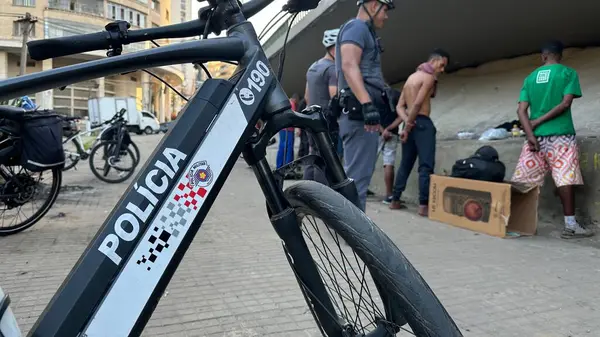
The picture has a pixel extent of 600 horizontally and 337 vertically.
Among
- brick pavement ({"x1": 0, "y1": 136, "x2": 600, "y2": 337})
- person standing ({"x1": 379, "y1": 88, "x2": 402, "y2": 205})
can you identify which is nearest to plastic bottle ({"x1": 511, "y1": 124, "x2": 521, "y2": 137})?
person standing ({"x1": 379, "y1": 88, "x2": 402, "y2": 205})

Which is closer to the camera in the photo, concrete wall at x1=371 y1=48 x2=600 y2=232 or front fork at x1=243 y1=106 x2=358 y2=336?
front fork at x1=243 y1=106 x2=358 y2=336

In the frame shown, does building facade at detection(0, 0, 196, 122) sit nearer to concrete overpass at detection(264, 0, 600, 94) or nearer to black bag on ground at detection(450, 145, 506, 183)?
concrete overpass at detection(264, 0, 600, 94)

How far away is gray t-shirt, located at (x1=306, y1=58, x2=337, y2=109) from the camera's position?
17.4 ft

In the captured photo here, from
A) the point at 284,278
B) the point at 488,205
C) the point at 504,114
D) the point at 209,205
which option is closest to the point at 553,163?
the point at 488,205

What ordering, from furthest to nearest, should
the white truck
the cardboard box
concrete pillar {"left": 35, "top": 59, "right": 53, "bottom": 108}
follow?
the white truck → the cardboard box → concrete pillar {"left": 35, "top": 59, "right": 53, "bottom": 108}

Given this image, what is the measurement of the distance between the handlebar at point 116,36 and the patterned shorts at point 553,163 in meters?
3.93

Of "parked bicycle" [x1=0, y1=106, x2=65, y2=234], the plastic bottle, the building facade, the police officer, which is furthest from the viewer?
the building facade

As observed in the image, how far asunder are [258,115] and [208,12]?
1.49ft

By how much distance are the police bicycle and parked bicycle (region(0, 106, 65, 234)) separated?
9.40 ft

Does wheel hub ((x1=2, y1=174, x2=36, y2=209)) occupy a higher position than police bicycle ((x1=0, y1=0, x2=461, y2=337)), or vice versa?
police bicycle ((x1=0, y1=0, x2=461, y2=337))

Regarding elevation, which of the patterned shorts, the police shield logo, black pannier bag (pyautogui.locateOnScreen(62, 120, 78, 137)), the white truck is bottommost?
the white truck

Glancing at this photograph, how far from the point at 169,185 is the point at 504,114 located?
7422mm

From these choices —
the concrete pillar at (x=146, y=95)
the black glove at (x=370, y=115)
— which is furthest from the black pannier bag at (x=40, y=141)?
the concrete pillar at (x=146, y=95)

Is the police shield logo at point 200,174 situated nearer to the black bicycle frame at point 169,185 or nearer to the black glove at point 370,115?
the black bicycle frame at point 169,185
